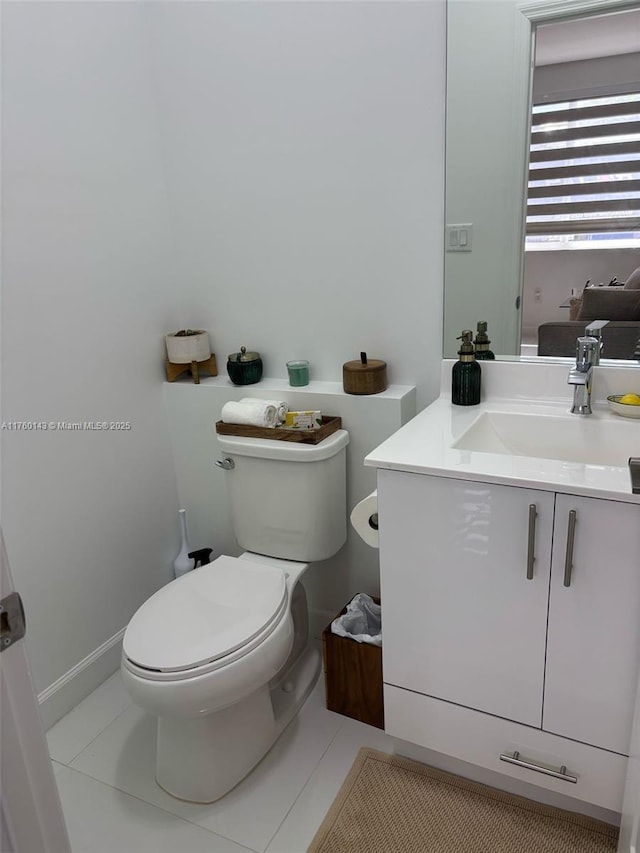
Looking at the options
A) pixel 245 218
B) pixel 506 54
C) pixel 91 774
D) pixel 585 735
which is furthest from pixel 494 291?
pixel 91 774

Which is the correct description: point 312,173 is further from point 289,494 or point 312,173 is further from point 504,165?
point 289,494

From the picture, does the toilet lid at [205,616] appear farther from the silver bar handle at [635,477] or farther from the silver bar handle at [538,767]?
the silver bar handle at [635,477]

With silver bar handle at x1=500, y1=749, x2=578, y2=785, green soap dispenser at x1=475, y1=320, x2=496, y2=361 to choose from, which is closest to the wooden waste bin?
silver bar handle at x1=500, y1=749, x2=578, y2=785

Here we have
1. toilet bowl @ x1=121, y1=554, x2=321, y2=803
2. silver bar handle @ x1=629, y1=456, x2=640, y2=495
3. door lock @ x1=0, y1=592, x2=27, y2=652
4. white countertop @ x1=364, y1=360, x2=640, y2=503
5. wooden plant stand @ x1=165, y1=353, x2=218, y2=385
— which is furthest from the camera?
wooden plant stand @ x1=165, y1=353, x2=218, y2=385

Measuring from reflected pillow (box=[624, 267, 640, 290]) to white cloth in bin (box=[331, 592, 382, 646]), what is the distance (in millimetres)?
1090

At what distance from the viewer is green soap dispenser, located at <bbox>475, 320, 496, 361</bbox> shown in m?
1.62

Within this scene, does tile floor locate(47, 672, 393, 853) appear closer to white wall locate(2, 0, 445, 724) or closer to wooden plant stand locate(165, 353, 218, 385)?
white wall locate(2, 0, 445, 724)

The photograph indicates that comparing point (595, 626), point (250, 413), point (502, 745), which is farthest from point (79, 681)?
point (595, 626)

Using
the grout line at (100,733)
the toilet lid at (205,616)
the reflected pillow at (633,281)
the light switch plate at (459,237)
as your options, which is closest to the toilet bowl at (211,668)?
the toilet lid at (205,616)

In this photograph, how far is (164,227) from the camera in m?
2.00

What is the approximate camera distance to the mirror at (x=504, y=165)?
1397mm

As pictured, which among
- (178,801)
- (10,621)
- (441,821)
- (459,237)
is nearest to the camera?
(10,621)

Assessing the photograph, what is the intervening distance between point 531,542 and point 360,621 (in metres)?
0.74

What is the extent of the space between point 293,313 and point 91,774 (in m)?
1.43
